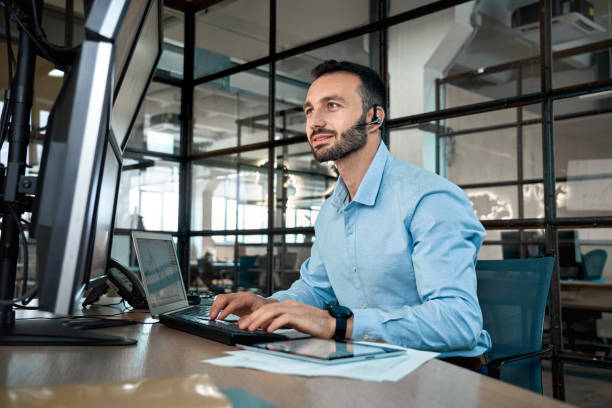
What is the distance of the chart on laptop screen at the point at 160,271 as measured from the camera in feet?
5.00

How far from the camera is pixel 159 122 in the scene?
544cm

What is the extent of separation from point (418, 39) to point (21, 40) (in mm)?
3241

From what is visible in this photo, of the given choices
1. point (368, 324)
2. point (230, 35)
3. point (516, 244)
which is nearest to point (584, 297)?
point (516, 244)

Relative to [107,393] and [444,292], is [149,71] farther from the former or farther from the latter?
[107,393]

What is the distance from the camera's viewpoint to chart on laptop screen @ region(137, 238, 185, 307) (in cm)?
152

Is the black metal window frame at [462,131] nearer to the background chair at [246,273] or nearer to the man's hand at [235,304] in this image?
the background chair at [246,273]

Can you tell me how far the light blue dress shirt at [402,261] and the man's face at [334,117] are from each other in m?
0.11

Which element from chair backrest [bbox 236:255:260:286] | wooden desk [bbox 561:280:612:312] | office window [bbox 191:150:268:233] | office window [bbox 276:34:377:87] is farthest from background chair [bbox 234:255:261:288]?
wooden desk [bbox 561:280:612:312]

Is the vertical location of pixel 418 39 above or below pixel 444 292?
above

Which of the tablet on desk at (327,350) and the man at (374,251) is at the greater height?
the man at (374,251)

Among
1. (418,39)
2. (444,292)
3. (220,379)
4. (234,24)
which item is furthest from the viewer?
(234,24)

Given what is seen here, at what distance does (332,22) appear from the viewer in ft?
14.3

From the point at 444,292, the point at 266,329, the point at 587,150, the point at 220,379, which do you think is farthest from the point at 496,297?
the point at 587,150

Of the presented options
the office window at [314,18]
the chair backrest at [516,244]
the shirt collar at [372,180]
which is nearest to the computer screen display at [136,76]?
the shirt collar at [372,180]
